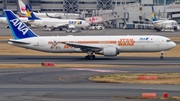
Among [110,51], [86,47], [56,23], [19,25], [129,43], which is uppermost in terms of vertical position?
[19,25]

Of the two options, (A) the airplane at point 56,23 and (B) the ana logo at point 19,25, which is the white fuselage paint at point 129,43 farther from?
(A) the airplane at point 56,23

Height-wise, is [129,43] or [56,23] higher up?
[129,43]

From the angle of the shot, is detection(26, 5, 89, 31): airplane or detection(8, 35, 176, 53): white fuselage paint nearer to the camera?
detection(8, 35, 176, 53): white fuselage paint

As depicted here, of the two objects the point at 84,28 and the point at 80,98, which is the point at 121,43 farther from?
the point at 84,28

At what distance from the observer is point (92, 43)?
66375 mm

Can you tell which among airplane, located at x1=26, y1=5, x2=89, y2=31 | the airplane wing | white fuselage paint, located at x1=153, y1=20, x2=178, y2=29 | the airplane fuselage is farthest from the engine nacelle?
airplane, located at x1=26, y1=5, x2=89, y2=31

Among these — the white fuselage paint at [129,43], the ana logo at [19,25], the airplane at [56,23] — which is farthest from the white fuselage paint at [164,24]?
the ana logo at [19,25]

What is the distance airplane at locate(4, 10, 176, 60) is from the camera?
65188 mm

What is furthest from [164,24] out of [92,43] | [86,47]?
[86,47]

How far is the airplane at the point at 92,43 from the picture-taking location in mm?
65188

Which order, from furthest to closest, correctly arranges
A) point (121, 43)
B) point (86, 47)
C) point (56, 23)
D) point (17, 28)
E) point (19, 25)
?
point (56, 23) → point (19, 25) → point (17, 28) → point (86, 47) → point (121, 43)

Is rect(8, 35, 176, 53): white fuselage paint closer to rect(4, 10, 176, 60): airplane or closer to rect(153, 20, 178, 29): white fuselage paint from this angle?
rect(4, 10, 176, 60): airplane

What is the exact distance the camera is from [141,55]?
7212 centimetres

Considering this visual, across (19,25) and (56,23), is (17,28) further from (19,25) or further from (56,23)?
(56,23)
